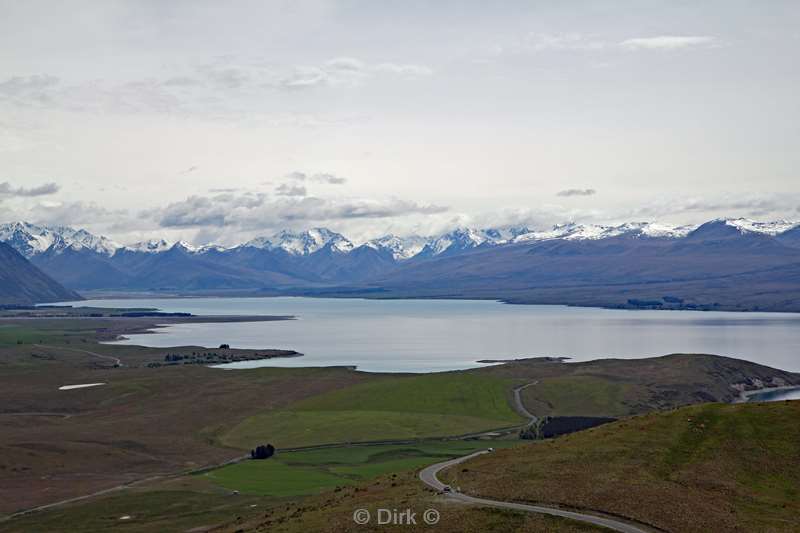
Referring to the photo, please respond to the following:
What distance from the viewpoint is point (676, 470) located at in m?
59.7

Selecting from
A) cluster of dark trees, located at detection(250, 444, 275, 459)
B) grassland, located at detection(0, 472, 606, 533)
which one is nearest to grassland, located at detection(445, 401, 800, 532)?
grassland, located at detection(0, 472, 606, 533)

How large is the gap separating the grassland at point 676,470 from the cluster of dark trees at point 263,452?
1925 inches

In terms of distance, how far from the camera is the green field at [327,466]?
304 ft

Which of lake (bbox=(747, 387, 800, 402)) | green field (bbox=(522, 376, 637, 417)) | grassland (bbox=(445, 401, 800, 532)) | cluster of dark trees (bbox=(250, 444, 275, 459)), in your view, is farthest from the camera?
lake (bbox=(747, 387, 800, 402))

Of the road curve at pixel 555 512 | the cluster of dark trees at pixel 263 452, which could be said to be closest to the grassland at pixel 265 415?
the road curve at pixel 555 512

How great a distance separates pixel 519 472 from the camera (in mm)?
60000

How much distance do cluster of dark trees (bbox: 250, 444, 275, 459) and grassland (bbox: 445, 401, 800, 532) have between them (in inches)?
1925

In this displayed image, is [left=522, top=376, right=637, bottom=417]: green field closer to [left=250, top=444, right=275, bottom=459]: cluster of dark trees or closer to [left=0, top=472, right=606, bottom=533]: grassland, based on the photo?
[left=250, top=444, right=275, bottom=459]: cluster of dark trees

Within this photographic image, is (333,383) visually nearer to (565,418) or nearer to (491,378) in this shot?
(491,378)

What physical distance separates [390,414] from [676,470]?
3174 inches

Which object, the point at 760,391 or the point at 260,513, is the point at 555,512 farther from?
the point at 760,391

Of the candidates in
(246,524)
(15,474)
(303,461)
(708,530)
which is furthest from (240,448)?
(708,530)

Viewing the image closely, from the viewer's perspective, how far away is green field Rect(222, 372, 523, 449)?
411ft

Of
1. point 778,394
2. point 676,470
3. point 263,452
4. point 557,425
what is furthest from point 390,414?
point 676,470
